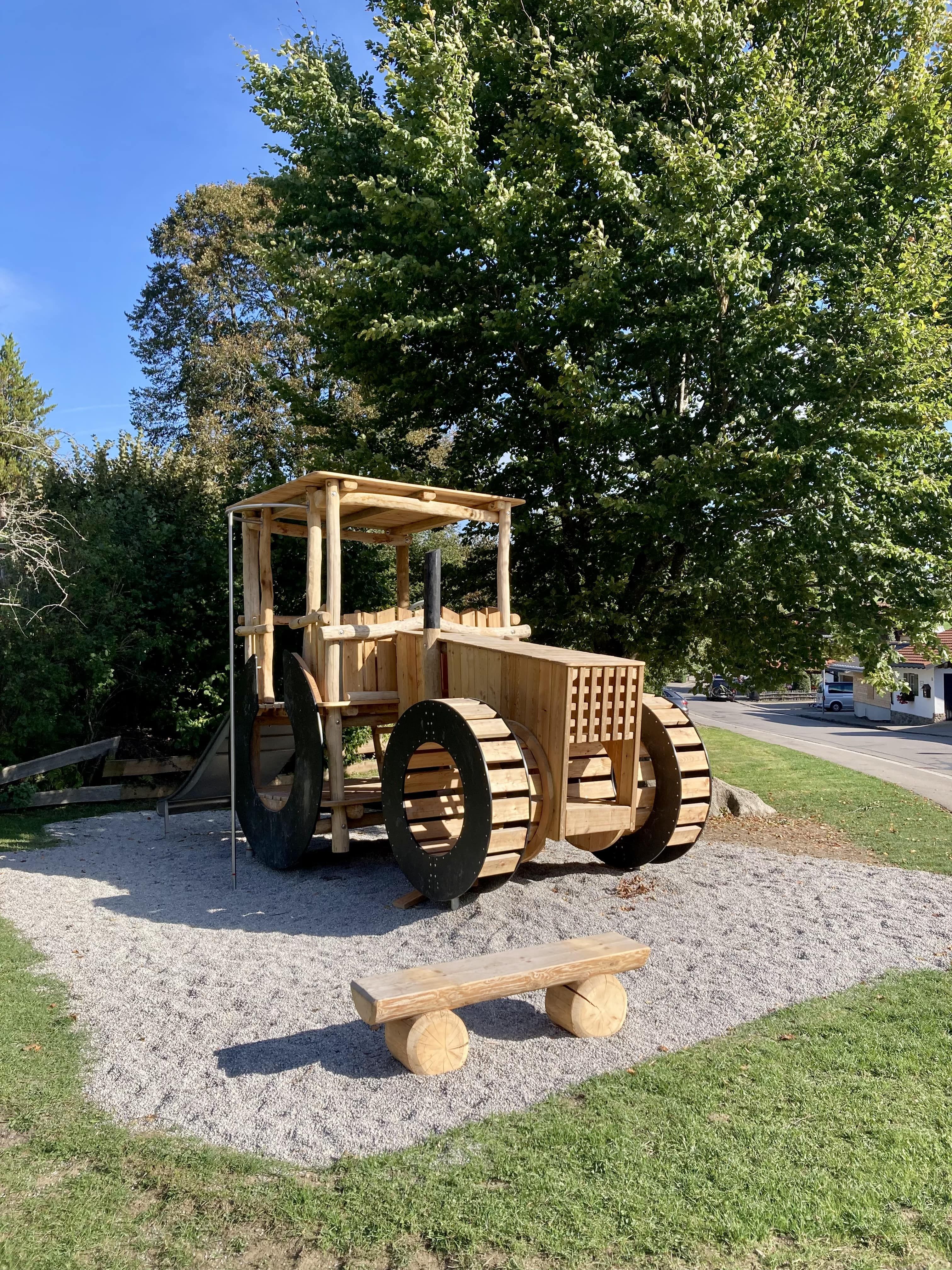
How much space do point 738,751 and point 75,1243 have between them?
2125 centimetres

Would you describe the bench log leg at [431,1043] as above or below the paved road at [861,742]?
above

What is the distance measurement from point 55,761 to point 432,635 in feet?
24.7

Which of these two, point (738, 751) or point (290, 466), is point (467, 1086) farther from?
point (738, 751)

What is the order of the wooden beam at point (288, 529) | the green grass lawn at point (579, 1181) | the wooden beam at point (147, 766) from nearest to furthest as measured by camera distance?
the green grass lawn at point (579, 1181)
the wooden beam at point (288, 529)
the wooden beam at point (147, 766)

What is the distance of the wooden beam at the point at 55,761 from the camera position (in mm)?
12602

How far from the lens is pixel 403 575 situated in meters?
11.8

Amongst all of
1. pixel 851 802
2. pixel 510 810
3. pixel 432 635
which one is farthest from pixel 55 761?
pixel 851 802

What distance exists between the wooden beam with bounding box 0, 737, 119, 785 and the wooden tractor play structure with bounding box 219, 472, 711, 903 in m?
3.66

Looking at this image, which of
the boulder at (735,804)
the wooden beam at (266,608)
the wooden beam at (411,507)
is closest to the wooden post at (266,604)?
the wooden beam at (266,608)

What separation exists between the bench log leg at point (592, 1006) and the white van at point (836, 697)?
4286cm

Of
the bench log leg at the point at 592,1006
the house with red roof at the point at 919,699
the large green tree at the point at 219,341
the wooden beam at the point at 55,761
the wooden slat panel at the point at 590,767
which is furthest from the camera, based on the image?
the house with red roof at the point at 919,699

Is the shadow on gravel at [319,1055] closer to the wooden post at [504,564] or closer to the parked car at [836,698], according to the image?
the wooden post at [504,564]

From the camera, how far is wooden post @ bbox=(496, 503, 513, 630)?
9.61 m

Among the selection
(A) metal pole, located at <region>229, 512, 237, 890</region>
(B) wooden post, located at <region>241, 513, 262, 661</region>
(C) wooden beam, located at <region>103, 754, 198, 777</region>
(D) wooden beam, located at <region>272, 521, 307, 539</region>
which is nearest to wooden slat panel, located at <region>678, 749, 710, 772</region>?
(A) metal pole, located at <region>229, 512, 237, 890</region>
